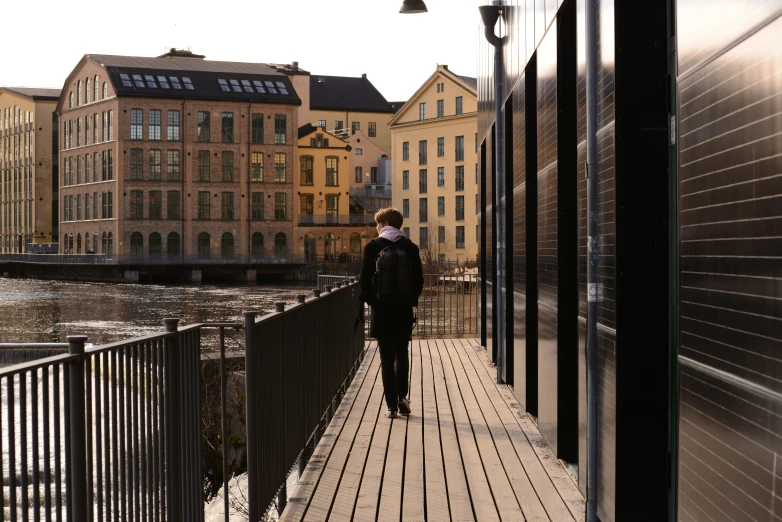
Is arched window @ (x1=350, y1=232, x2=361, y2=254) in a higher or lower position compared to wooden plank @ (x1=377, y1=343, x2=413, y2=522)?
higher

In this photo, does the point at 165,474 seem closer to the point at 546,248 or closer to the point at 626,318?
the point at 626,318

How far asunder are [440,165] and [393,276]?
73759 mm

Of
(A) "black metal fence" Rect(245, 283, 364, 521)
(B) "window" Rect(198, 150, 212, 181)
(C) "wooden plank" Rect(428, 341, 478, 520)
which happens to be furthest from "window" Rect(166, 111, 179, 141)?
(A) "black metal fence" Rect(245, 283, 364, 521)

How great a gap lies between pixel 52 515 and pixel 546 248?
5.14 m

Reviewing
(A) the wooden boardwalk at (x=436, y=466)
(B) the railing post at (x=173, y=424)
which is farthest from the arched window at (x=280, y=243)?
(B) the railing post at (x=173, y=424)

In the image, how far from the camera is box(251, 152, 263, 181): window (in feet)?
275

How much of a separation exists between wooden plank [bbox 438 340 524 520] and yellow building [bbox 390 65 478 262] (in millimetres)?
66342

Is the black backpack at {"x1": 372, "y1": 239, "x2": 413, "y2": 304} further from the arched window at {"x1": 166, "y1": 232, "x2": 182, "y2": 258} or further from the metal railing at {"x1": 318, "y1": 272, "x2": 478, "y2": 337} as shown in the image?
the arched window at {"x1": 166, "y1": 232, "x2": 182, "y2": 258}

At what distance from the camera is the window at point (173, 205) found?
266ft

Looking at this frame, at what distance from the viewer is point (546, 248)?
24.9ft

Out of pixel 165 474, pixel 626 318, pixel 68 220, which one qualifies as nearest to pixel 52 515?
pixel 165 474

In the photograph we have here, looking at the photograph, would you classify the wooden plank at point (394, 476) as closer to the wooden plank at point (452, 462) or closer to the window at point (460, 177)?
the wooden plank at point (452, 462)

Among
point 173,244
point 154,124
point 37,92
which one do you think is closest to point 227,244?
point 173,244

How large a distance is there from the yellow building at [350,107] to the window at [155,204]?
109 feet
